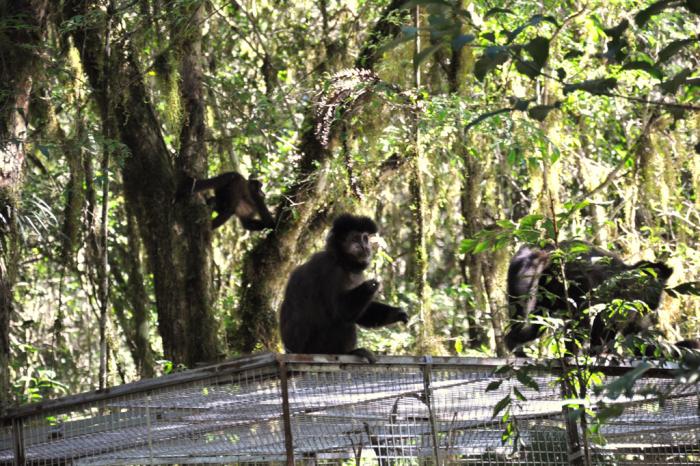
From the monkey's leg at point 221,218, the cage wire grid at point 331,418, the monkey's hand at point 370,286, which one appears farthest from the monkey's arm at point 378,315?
the monkey's leg at point 221,218

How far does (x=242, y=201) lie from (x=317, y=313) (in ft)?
9.44

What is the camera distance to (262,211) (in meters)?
10.5

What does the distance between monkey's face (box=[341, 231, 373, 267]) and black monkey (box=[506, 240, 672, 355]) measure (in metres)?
1.22

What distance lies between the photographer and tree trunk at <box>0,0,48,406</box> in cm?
689

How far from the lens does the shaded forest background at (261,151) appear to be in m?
8.76

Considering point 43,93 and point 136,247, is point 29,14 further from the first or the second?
point 136,247

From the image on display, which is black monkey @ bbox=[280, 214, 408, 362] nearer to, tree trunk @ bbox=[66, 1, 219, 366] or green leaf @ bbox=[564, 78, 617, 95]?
tree trunk @ bbox=[66, 1, 219, 366]

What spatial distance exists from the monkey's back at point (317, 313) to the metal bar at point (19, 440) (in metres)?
2.78

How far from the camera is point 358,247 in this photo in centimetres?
785

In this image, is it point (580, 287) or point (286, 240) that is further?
point (286, 240)

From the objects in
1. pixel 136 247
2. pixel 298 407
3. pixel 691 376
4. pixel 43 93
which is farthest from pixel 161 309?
pixel 691 376

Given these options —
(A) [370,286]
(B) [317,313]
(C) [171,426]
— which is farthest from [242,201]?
(C) [171,426]

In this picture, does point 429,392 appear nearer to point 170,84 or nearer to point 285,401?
point 285,401

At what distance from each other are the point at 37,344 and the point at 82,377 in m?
1.58
